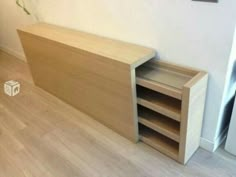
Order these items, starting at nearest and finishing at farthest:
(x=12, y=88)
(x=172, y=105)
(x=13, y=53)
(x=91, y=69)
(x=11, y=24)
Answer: (x=172, y=105) → (x=91, y=69) → (x=12, y=88) → (x=11, y=24) → (x=13, y=53)

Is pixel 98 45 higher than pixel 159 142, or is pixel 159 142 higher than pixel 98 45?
pixel 98 45

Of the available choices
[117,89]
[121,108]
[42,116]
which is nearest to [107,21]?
[117,89]

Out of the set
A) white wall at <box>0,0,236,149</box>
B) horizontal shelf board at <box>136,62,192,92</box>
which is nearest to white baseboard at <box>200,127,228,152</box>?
white wall at <box>0,0,236,149</box>

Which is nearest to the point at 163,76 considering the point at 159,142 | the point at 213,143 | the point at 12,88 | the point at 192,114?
the point at 192,114

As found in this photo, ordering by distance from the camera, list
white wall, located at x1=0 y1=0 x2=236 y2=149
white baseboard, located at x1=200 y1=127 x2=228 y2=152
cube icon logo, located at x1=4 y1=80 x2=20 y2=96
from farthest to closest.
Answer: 1. cube icon logo, located at x1=4 y1=80 x2=20 y2=96
2. white baseboard, located at x1=200 y1=127 x2=228 y2=152
3. white wall, located at x1=0 y1=0 x2=236 y2=149

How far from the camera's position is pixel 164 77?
5.02 ft

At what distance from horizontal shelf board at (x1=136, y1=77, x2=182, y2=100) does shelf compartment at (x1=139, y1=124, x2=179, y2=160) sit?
1.51ft

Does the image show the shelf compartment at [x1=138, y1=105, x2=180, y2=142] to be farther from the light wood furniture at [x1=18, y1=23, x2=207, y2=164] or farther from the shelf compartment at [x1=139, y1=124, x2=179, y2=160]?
the shelf compartment at [x1=139, y1=124, x2=179, y2=160]

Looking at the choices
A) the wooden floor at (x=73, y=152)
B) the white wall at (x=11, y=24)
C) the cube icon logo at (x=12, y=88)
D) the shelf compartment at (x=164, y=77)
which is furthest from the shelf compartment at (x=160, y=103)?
the white wall at (x=11, y=24)

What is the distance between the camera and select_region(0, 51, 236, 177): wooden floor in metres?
1.56

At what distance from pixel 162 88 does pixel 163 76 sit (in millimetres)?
159

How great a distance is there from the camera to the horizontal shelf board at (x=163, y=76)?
1.45 metres

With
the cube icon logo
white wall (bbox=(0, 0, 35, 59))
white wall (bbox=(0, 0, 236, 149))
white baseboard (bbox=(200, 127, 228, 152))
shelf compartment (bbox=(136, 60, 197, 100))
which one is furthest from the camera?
white wall (bbox=(0, 0, 35, 59))

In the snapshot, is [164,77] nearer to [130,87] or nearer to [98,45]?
[130,87]
